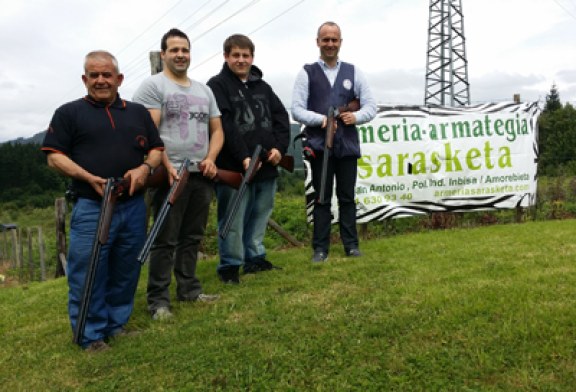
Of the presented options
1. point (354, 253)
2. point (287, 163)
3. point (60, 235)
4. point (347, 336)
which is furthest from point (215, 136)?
point (60, 235)

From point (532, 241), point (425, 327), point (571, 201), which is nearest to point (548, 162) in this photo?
point (571, 201)

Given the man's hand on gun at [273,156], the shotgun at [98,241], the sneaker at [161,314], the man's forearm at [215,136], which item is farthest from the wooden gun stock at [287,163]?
the shotgun at [98,241]

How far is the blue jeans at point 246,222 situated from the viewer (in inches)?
175

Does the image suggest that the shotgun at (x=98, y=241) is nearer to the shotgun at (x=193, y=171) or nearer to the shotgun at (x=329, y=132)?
the shotgun at (x=193, y=171)

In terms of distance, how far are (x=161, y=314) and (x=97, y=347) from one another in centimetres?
58

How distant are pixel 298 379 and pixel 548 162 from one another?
44.9 meters

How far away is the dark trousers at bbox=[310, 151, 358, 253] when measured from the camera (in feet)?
16.7

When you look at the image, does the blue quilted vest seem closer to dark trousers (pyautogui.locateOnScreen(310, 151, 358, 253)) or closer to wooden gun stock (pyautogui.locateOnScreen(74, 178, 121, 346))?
dark trousers (pyautogui.locateOnScreen(310, 151, 358, 253))

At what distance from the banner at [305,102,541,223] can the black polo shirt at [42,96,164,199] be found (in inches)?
170

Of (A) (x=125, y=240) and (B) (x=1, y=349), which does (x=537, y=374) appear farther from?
(B) (x=1, y=349)

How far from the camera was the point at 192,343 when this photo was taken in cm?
303

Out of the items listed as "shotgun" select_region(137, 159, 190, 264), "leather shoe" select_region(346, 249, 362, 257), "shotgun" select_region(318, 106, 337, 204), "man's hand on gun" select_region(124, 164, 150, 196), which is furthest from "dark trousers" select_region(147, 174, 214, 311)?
"leather shoe" select_region(346, 249, 362, 257)

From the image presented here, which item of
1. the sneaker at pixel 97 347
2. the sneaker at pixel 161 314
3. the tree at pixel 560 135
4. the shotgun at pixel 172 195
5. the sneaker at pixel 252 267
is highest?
the tree at pixel 560 135

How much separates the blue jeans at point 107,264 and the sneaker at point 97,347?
26 mm
